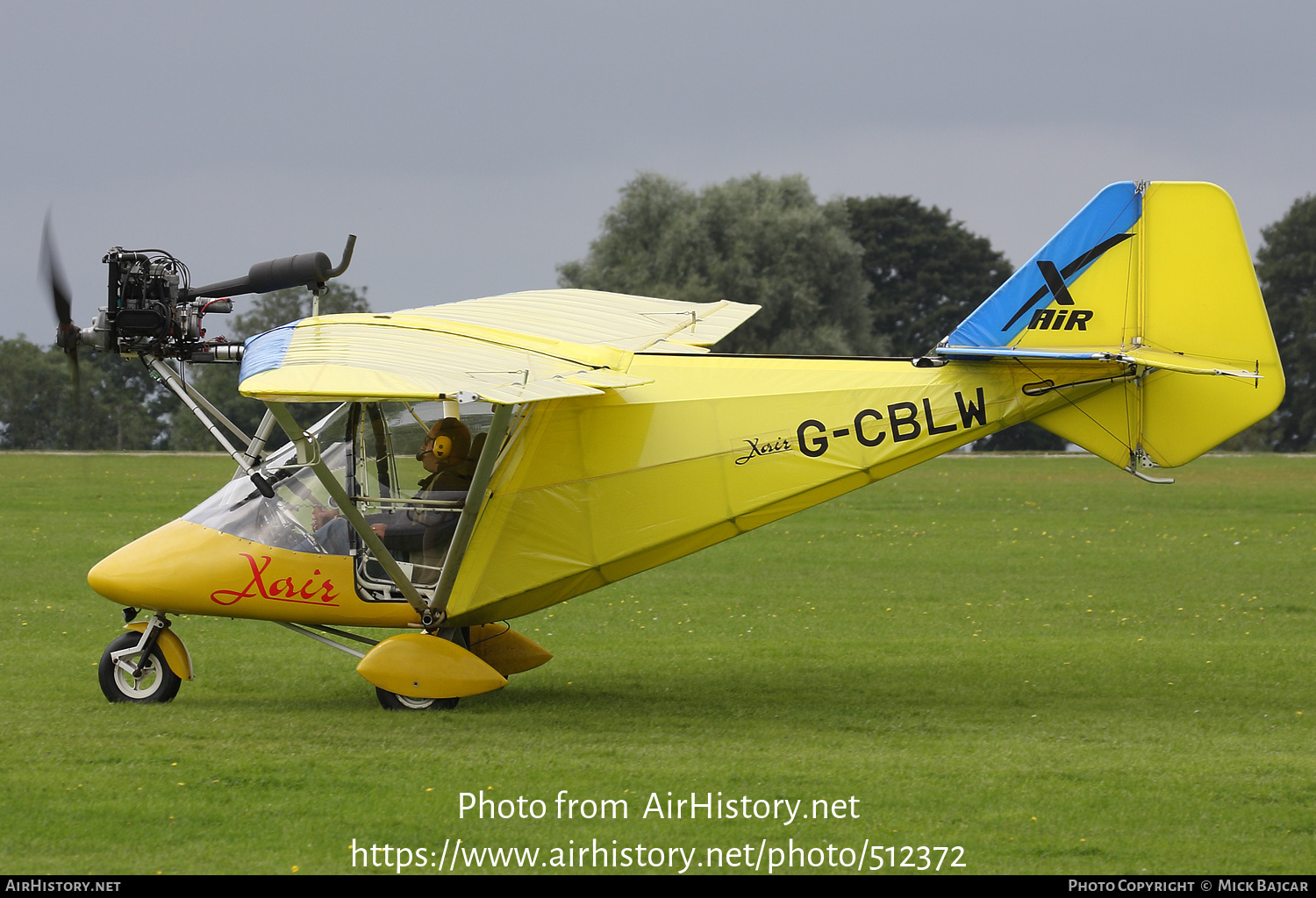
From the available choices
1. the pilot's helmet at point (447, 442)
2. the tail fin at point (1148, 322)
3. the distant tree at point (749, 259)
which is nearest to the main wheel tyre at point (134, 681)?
the pilot's helmet at point (447, 442)

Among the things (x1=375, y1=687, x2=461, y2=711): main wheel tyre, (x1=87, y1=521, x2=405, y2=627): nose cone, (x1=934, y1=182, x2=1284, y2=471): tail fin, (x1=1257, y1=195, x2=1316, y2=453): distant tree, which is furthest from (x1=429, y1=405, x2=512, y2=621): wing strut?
(x1=1257, y1=195, x2=1316, y2=453): distant tree

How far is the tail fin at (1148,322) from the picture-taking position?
1009 centimetres

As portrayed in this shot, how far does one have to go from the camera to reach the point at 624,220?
224 feet

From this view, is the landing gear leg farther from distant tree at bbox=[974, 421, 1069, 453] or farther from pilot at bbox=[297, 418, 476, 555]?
distant tree at bbox=[974, 421, 1069, 453]

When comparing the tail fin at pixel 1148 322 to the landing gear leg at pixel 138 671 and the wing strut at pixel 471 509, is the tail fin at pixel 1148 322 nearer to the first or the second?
the wing strut at pixel 471 509

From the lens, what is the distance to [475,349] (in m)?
9.81

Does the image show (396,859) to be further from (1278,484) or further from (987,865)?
(1278,484)

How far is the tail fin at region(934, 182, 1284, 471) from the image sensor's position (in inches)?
397

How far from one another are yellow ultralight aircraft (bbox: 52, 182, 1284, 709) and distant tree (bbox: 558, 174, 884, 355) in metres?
52.0

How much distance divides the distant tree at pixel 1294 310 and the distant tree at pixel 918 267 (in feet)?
54.2

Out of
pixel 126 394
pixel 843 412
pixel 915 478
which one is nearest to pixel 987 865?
pixel 843 412

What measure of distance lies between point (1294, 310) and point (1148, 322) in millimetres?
77253

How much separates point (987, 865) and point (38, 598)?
13.9m

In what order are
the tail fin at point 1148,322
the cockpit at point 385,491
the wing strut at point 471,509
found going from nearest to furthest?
the wing strut at point 471,509
the tail fin at point 1148,322
the cockpit at point 385,491
